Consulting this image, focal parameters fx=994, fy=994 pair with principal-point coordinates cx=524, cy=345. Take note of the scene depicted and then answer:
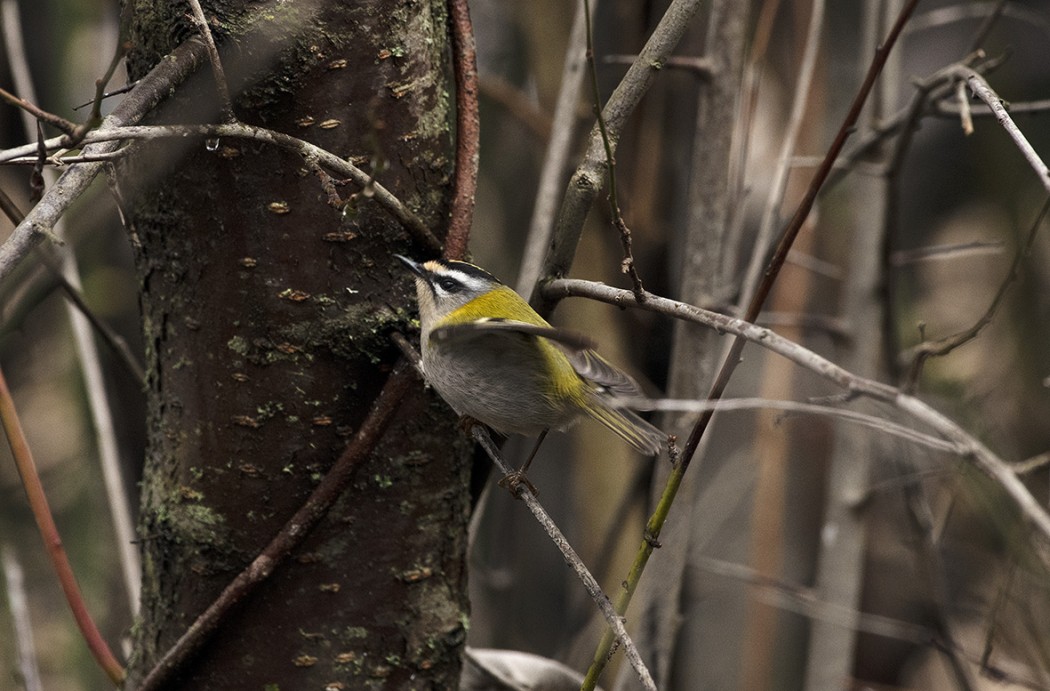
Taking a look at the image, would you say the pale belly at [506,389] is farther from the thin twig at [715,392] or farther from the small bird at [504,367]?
the thin twig at [715,392]

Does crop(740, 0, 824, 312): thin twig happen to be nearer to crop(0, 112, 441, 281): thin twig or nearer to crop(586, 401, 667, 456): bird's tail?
crop(586, 401, 667, 456): bird's tail

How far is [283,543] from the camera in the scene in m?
1.45

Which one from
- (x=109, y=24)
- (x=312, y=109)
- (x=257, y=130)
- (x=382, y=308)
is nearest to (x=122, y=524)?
(x=382, y=308)

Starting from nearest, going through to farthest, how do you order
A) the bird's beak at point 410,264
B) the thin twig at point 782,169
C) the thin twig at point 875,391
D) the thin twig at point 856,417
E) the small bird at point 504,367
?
the thin twig at point 875,391, the thin twig at point 856,417, the bird's beak at point 410,264, the small bird at point 504,367, the thin twig at point 782,169

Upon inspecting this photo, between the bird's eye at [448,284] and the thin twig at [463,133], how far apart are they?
0.39 feet

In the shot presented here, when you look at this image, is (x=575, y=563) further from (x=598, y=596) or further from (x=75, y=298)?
(x=75, y=298)

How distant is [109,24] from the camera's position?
302cm

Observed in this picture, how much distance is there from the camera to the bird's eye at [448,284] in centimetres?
172

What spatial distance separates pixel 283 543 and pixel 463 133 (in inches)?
27.8

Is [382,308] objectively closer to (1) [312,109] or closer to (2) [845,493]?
(1) [312,109]

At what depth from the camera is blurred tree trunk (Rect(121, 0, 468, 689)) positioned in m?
1.45

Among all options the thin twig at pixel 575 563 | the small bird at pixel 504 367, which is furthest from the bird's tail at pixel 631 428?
the thin twig at pixel 575 563

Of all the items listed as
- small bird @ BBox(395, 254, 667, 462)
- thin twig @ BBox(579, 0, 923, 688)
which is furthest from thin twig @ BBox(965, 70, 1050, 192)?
small bird @ BBox(395, 254, 667, 462)

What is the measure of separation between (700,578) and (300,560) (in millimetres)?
2772
